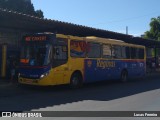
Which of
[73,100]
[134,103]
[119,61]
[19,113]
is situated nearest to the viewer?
[19,113]

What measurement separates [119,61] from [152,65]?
1815 centimetres

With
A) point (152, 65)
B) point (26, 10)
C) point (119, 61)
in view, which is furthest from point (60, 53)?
point (26, 10)

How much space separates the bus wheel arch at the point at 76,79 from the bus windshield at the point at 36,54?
214 centimetres

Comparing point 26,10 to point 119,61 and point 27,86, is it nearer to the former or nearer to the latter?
point 119,61

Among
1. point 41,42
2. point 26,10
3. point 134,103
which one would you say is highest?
point 26,10

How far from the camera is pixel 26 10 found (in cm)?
4588

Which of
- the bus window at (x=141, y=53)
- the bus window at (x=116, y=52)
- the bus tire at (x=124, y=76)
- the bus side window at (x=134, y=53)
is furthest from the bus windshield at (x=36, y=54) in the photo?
the bus window at (x=141, y=53)

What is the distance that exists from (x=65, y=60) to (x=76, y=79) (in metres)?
1.52

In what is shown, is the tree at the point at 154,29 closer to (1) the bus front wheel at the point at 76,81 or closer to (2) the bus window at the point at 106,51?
(2) the bus window at the point at 106,51

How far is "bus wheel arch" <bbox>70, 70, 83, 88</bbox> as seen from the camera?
18578 mm

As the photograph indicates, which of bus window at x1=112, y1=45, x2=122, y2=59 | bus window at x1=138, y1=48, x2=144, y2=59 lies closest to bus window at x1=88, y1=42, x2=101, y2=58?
bus window at x1=112, y1=45, x2=122, y2=59

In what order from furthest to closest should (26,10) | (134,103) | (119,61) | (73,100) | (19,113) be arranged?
(26,10), (119,61), (73,100), (134,103), (19,113)

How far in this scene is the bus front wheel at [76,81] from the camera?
731 inches

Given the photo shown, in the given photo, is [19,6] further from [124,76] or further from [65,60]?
[65,60]
